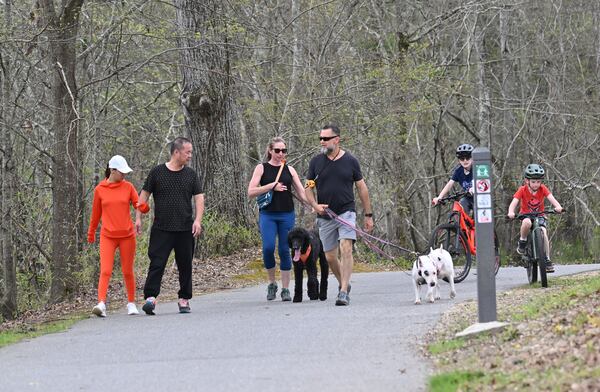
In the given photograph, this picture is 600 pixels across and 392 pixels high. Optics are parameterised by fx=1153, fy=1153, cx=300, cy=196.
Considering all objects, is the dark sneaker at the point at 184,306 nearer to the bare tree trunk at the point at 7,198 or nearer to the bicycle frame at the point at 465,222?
the bare tree trunk at the point at 7,198

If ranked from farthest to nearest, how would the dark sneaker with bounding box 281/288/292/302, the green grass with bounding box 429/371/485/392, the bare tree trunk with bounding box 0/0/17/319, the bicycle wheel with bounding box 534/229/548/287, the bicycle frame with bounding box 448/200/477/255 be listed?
1. the bare tree trunk with bounding box 0/0/17/319
2. the bicycle frame with bounding box 448/200/477/255
3. the dark sneaker with bounding box 281/288/292/302
4. the bicycle wheel with bounding box 534/229/548/287
5. the green grass with bounding box 429/371/485/392

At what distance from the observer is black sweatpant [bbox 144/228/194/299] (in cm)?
1469

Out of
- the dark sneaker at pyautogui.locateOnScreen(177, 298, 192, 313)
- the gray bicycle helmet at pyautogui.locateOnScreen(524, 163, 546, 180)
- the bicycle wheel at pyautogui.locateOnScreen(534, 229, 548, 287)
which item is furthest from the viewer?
the gray bicycle helmet at pyautogui.locateOnScreen(524, 163, 546, 180)

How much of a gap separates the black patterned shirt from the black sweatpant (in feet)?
0.39

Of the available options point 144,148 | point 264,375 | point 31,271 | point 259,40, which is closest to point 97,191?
point 264,375

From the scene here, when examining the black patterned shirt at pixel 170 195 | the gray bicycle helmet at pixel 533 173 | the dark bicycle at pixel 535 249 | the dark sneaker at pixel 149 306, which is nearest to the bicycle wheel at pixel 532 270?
the dark bicycle at pixel 535 249

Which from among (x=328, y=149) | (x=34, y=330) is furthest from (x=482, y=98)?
(x=34, y=330)

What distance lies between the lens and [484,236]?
10.5 metres

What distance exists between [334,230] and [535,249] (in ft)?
10.1

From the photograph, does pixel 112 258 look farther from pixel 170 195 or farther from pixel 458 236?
pixel 458 236

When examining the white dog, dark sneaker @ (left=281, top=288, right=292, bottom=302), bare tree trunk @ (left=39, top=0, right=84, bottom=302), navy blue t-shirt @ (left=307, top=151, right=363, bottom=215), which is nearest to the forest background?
bare tree trunk @ (left=39, top=0, right=84, bottom=302)

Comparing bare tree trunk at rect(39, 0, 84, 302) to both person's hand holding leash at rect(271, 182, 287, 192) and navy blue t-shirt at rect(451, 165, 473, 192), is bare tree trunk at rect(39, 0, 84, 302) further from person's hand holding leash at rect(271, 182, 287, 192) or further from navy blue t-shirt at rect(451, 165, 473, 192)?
navy blue t-shirt at rect(451, 165, 473, 192)

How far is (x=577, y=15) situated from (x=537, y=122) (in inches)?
154

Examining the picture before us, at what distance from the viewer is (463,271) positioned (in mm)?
17828
